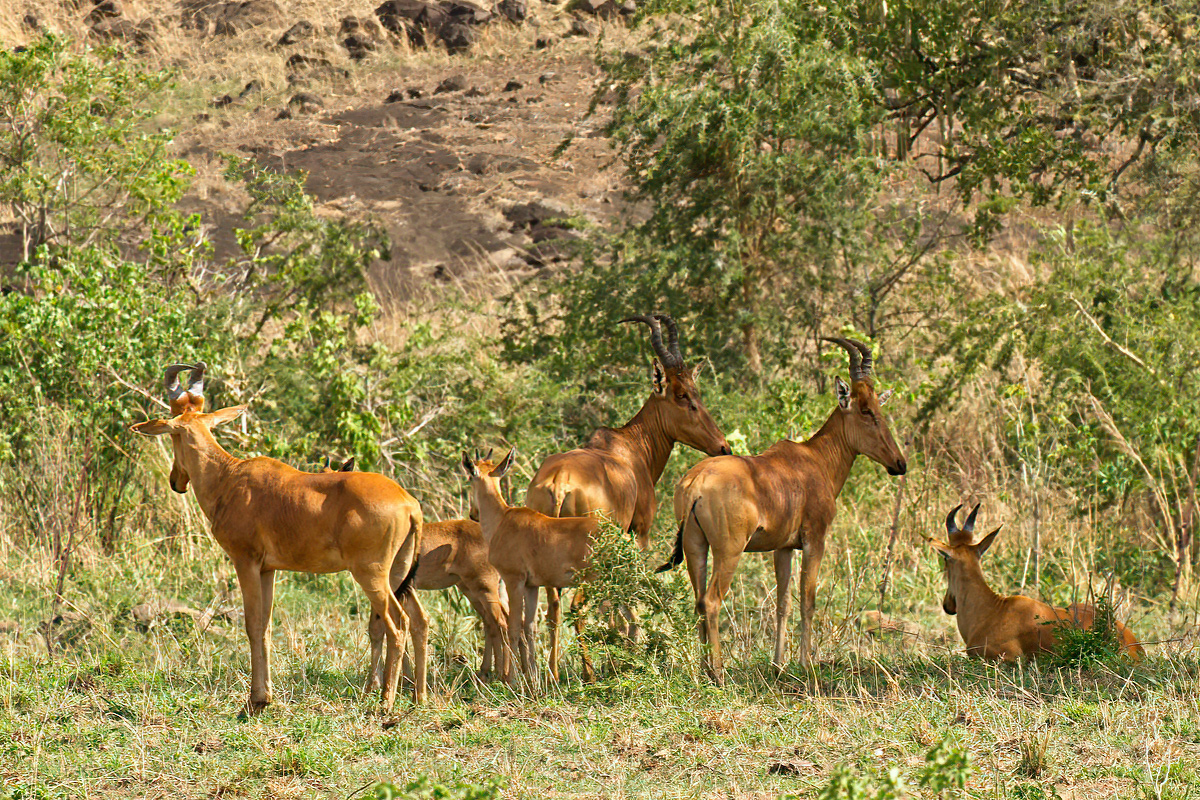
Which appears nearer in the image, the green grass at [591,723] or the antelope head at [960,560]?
the green grass at [591,723]

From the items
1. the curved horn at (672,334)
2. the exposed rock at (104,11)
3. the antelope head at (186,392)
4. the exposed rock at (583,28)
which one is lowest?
the antelope head at (186,392)

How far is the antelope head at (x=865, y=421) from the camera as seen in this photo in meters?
8.62

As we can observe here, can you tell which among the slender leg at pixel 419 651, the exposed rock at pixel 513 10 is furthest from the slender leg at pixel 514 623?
the exposed rock at pixel 513 10

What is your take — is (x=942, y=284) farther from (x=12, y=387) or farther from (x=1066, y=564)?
(x=12, y=387)

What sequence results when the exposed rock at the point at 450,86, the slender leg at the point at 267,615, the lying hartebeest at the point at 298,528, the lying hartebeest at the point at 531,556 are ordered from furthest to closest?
the exposed rock at the point at 450,86 → the lying hartebeest at the point at 531,556 → the slender leg at the point at 267,615 → the lying hartebeest at the point at 298,528

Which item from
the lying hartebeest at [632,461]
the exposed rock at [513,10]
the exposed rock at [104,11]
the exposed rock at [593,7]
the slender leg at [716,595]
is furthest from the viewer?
the exposed rock at [104,11]

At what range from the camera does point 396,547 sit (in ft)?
23.3

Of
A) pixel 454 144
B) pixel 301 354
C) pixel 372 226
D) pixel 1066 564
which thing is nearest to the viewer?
pixel 1066 564

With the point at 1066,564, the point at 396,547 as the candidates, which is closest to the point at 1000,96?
the point at 1066,564

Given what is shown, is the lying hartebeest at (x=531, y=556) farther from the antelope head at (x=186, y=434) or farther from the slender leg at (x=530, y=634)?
the antelope head at (x=186, y=434)

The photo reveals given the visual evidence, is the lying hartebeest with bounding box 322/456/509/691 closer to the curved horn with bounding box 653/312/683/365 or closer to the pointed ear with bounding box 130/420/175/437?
the pointed ear with bounding box 130/420/175/437

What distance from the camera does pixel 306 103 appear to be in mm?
35344

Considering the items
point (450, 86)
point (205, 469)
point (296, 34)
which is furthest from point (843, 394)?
point (296, 34)

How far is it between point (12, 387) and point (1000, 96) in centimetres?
1125
